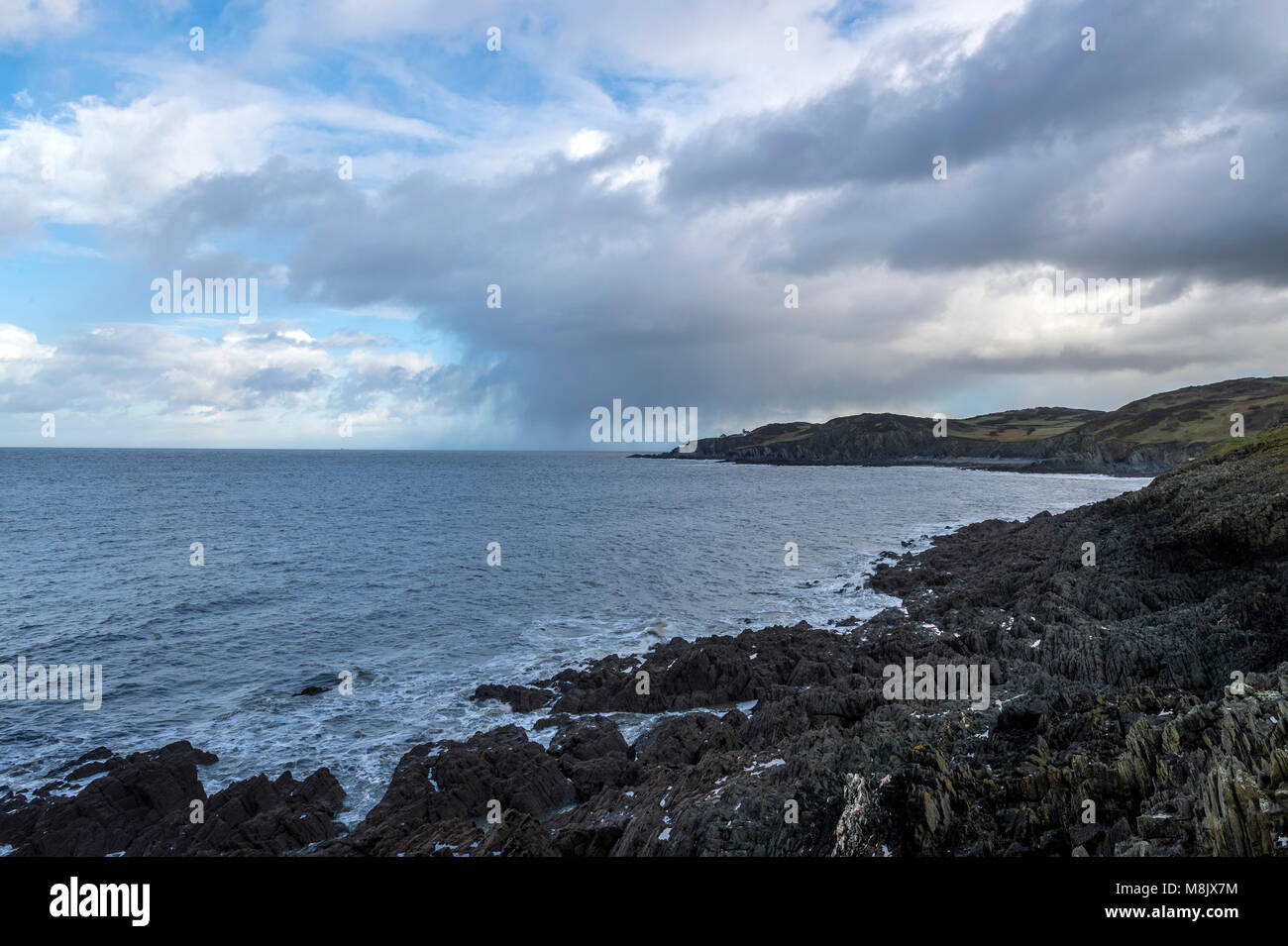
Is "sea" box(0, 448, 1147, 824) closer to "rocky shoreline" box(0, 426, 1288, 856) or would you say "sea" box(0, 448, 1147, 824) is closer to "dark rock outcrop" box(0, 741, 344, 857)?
"dark rock outcrop" box(0, 741, 344, 857)

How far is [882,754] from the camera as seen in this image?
44.7 ft

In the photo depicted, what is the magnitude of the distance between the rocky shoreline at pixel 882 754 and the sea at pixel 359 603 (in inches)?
82.3

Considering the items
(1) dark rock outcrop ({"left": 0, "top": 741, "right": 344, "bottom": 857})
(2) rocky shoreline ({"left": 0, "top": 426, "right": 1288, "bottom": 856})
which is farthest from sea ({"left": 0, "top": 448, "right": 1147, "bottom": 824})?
(2) rocky shoreline ({"left": 0, "top": 426, "right": 1288, "bottom": 856})

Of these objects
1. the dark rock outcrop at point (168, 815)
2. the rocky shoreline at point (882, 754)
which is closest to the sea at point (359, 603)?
the dark rock outcrop at point (168, 815)

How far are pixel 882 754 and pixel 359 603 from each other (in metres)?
35.7

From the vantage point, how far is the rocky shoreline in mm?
10289

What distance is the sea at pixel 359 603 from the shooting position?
23219mm

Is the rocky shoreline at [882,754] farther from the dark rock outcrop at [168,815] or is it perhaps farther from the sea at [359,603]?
the sea at [359,603]

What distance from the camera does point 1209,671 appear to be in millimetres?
17484
